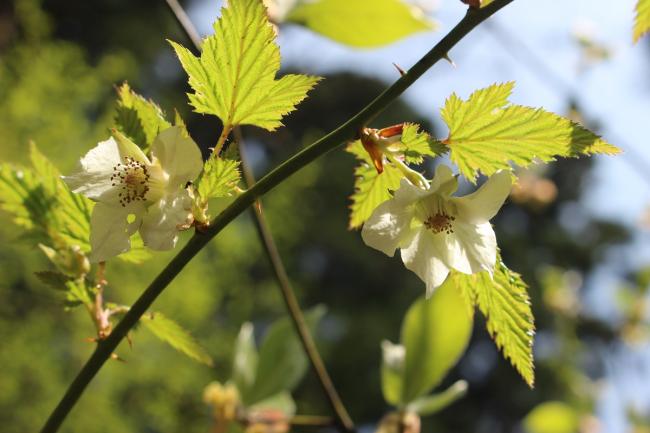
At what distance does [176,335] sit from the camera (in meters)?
0.38

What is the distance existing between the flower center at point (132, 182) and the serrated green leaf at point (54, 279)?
0.07 meters

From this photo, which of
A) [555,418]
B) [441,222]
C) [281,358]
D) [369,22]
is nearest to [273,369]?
[281,358]

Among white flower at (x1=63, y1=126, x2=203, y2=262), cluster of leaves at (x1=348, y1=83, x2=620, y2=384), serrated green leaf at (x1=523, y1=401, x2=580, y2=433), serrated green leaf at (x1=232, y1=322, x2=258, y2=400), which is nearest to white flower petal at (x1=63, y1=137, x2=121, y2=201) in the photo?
white flower at (x1=63, y1=126, x2=203, y2=262)

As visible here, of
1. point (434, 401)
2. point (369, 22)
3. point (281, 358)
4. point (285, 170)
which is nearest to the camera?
point (285, 170)

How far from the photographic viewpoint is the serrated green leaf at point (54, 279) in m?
0.35

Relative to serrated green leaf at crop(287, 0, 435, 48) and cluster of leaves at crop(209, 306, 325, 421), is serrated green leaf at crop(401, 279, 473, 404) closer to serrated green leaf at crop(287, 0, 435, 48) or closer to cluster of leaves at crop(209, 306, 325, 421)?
cluster of leaves at crop(209, 306, 325, 421)

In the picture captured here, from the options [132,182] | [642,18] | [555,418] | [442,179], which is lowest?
[555,418]

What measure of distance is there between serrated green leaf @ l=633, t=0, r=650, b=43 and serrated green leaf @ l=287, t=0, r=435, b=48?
283 mm

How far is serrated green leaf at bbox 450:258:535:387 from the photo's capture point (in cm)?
31

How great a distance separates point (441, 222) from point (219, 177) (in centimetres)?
11

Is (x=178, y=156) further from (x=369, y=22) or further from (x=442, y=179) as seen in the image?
(x=369, y=22)

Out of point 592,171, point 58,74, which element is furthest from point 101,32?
point 592,171

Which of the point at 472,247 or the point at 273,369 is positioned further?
the point at 273,369

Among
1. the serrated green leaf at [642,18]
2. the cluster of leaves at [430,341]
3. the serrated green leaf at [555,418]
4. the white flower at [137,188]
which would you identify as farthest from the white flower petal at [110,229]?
the serrated green leaf at [555,418]
